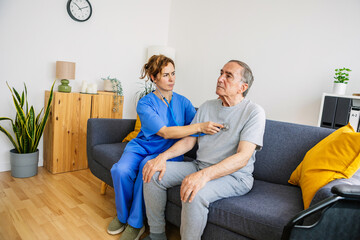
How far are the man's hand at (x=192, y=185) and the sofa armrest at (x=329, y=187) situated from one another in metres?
0.48

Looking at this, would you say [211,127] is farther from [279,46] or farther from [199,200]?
[279,46]

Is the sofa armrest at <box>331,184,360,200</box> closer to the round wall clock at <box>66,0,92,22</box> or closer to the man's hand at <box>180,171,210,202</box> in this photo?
the man's hand at <box>180,171,210,202</box>

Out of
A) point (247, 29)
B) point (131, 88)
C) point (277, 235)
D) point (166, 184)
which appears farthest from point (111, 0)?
point (277, 235)

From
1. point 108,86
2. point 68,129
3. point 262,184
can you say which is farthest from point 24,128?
point 262,184

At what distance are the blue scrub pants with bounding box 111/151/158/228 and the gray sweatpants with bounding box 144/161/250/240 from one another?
9 cm

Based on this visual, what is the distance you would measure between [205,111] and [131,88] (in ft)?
6.56

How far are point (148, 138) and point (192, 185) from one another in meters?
0.59

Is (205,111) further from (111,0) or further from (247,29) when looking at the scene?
(111,0)

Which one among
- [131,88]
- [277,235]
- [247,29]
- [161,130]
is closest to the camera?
[277,235]

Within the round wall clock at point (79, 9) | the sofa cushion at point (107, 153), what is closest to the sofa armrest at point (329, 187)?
the sofa cushion at point (107, 153)

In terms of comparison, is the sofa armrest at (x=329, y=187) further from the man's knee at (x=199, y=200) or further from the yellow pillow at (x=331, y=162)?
the man's knee at (x=199, y=200)

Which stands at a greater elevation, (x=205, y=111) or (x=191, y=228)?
(x=205, y=111)

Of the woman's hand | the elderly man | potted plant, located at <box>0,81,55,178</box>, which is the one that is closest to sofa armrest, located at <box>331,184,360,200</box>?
the elderly man

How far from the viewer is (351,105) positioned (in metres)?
2.02
